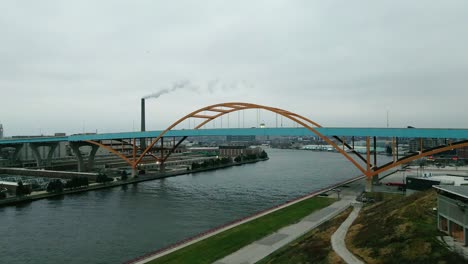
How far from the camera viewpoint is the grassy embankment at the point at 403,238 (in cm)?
1301

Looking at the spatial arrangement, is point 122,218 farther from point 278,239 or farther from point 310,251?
point 310,251

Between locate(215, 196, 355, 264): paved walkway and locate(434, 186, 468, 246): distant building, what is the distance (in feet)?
29.9

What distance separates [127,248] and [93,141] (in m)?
48.7

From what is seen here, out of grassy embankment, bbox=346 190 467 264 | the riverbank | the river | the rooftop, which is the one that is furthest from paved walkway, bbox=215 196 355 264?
the riverbank

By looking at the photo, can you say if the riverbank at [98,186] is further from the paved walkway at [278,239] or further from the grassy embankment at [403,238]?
the grassy embankment at [403,238]

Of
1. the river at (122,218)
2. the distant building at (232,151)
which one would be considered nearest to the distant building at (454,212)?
the river at (122,218)

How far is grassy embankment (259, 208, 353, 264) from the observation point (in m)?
16.1

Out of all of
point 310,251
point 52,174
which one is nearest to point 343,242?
point 310,251

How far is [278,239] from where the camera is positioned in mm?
22453

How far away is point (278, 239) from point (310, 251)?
506 cm

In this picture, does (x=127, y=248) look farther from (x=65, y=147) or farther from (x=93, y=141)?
(x=65, y=147)

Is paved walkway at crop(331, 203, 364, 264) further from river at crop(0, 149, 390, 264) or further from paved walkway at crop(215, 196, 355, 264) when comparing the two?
river at crop(0, 149, 390, 264)

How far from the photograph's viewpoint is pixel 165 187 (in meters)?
50.1

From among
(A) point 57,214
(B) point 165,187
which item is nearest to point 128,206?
(A) point 57,214
